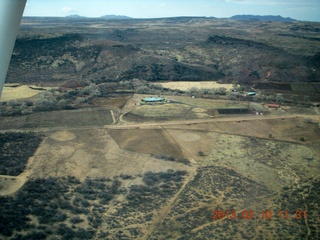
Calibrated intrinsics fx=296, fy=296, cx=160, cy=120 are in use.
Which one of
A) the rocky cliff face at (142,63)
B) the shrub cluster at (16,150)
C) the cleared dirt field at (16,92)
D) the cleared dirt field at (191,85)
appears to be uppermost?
the rocky cliff face at (142,63)

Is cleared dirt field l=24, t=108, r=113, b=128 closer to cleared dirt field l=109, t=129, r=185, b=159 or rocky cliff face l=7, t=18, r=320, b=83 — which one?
cleared dirt field l=109, t=129, r=185, b=159

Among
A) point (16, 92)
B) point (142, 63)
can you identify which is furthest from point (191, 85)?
point (16, 92)

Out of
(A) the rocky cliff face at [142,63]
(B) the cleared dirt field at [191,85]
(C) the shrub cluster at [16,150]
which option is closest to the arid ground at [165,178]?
(C) the shrub cluster at [16,150]

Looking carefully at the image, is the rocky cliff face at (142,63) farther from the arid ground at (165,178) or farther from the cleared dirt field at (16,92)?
the arid ground at (165,178)

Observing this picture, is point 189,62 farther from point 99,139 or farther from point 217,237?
point 217,237

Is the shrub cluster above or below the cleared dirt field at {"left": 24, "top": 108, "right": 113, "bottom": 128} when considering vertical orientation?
below

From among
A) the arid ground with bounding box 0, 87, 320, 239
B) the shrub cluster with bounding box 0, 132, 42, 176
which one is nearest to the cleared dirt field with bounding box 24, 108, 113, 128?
the arid ground with bounding box 0, 87, 320, 239

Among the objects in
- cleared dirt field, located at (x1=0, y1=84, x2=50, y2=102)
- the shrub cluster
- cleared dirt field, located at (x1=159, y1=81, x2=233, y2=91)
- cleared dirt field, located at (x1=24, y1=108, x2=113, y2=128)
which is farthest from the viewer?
cleared dirt field, located at (x1=159, y1=81, x2=233, y2=91)

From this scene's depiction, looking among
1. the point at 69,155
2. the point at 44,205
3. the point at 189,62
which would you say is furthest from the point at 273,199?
the point at 189,62
